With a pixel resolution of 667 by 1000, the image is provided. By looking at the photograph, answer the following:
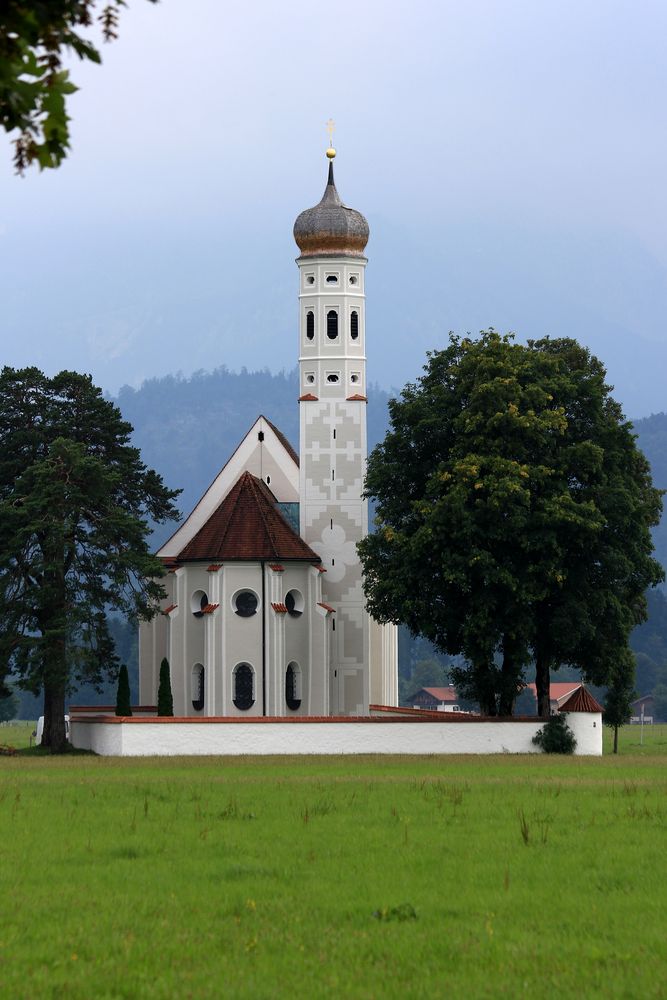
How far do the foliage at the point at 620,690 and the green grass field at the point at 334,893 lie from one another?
2172cm

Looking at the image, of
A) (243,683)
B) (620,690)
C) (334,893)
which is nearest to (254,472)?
(243,683)

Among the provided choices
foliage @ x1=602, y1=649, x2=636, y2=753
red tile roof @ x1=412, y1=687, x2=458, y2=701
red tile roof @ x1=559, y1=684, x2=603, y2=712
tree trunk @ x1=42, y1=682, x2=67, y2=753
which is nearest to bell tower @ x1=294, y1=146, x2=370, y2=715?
foliage @ x1=602, y1=649, x2=636, y2=753

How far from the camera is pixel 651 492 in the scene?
190 ft

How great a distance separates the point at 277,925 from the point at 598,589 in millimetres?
37292

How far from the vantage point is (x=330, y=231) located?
72.1 metres

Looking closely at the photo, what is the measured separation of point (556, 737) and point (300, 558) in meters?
17.5

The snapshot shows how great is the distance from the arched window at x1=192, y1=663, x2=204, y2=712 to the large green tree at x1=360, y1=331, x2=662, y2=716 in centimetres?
1297

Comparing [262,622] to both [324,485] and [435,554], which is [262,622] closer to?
[324,485]

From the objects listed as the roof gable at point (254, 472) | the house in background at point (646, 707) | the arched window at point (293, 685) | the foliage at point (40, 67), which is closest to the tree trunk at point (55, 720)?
the arched window at point (293, 685)

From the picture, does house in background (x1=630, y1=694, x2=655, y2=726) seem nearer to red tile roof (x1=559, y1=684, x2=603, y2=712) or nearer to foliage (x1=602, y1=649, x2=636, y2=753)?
foliage (x1=602, y1=649, x2=636, y2=753)

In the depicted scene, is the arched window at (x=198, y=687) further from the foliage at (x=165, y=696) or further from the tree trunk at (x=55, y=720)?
the tree trunk at (x=55, y=720)

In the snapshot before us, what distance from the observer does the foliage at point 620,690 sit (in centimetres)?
5438

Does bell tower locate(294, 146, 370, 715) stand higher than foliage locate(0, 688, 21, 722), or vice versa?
bell tower locate(294, 146, 370, 715)

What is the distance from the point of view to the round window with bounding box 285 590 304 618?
66.5m
